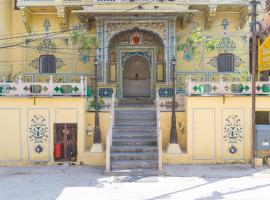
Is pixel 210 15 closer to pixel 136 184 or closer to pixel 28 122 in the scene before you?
pixel 28 122

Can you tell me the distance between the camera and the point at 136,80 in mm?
22469

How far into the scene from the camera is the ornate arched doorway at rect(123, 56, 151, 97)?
22.4 meters

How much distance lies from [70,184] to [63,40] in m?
10.1

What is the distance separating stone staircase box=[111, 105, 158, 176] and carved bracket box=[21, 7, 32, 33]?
21.5 feet

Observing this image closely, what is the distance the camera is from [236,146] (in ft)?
53.9

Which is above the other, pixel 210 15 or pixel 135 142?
pixel 210 15

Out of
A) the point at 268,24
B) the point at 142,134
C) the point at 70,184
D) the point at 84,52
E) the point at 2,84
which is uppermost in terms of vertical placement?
the point at 268,24

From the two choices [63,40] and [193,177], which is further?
[63,40]

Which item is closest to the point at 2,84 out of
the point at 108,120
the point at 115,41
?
the point at 108,120

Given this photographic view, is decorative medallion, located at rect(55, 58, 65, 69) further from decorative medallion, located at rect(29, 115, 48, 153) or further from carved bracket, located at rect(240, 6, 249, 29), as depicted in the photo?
carved bracket, located at rect(240, 6, 249, 29)

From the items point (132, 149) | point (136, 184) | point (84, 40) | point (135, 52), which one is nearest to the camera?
point (136, 184)

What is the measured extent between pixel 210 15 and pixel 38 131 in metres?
9.91

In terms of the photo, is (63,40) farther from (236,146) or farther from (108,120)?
(236,146)

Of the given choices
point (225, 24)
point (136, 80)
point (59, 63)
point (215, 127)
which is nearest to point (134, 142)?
point (215, 127)
